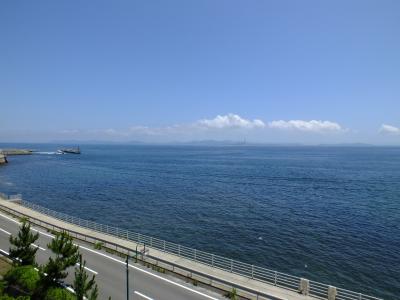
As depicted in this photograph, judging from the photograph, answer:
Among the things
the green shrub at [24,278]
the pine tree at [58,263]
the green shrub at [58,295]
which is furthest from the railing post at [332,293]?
the green shrub at [24,278]

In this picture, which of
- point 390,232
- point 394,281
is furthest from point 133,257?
point 390,232

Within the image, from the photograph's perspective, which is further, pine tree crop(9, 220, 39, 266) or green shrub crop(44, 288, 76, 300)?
pine tree crop(9, 220, 39, 266)

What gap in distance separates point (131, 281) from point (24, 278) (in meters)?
7.12

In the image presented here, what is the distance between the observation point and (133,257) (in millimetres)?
28719

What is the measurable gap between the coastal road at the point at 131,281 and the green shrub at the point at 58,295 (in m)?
3.14

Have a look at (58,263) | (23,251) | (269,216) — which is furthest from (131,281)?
(269,216)

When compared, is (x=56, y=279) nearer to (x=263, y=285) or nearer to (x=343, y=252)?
(x=263, y=285)

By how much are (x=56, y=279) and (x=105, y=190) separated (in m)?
66.3

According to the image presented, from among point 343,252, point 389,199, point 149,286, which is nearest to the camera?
point 149,286

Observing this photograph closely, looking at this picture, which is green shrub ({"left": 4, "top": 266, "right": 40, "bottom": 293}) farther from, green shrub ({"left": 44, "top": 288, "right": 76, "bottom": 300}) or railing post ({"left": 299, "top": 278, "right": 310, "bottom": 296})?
railing post ({"left": 299, "top": 278, "right": 310, "bottom": 296})

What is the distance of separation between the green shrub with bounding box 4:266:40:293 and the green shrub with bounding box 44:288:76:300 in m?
1.94

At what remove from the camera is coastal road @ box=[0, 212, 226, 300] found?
21.6 meters

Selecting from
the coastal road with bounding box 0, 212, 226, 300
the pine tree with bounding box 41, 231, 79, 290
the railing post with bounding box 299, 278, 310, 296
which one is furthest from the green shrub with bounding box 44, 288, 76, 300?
the railing post with bounding box 299, 278, 310, 296

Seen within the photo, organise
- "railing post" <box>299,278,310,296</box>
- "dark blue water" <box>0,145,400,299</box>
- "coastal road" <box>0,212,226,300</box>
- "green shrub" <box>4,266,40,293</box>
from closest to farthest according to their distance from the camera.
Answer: "green shrub" <box>4,266,40,293</box> → "coastal road" <box>0,212,226,300</box> → "railing post" <box>299,278,310,296</box> → "dark blue water" <box>0,145,400,299</box>
